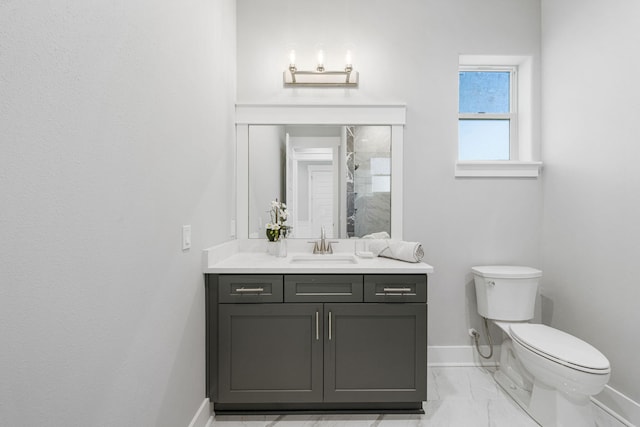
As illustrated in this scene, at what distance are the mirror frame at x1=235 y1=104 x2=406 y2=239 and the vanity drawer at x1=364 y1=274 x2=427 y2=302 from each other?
63 cm

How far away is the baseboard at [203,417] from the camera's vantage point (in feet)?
5.23

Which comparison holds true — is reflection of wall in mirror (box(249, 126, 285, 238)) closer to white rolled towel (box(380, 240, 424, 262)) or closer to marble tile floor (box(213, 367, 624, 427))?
white rolled towel (box(380, 240, 424, 262))

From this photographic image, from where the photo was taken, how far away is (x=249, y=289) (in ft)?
5.85

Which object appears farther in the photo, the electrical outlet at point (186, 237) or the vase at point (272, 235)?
the vase at point (272, 235)

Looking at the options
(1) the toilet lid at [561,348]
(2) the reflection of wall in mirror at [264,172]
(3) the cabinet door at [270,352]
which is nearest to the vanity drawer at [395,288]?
(3) the cabinet door at [270,352]

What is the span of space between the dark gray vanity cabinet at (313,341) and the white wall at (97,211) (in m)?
0.24

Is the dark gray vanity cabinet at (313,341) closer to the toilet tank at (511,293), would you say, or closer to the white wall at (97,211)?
the white wall at (97,211)

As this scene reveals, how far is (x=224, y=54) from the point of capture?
208cm

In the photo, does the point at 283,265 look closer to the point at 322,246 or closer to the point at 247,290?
the point at 247,290

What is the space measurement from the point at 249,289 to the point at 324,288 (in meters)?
0.42

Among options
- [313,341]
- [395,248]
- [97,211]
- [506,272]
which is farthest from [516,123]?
[97,211]

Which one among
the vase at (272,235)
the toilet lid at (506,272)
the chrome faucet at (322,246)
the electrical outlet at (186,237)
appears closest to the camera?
the electrical outlet at (186,237)

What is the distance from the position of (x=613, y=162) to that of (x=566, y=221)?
495 millimetres

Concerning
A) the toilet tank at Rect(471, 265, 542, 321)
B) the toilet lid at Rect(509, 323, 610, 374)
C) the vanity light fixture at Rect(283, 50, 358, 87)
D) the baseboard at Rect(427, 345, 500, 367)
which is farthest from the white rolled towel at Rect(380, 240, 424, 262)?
the vanity light fixture at Rect(283, 50, 358, 87)
